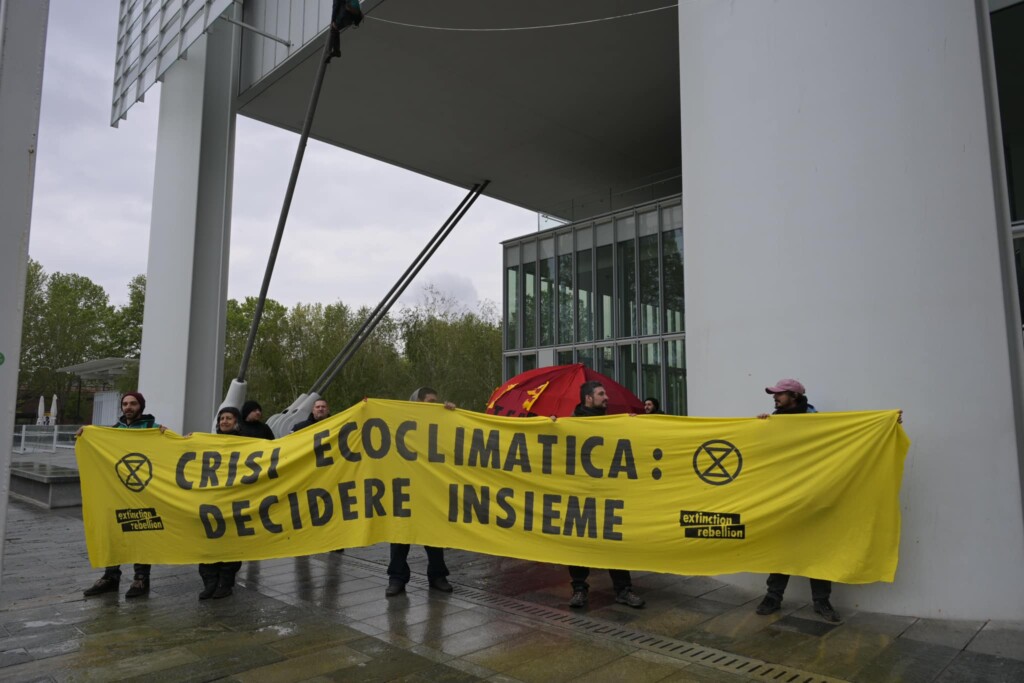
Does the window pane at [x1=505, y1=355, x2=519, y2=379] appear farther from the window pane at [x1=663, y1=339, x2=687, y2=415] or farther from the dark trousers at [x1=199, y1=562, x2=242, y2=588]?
the dark trousers at [x1=199, y1=562, x2=242, y2=588]

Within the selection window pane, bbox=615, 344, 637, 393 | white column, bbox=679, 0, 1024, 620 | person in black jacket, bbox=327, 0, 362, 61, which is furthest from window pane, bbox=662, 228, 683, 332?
person in black jacket, bbox=327, 0, 362, 61

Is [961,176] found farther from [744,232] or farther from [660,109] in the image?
[660,109]

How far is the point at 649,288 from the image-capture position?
1720cm

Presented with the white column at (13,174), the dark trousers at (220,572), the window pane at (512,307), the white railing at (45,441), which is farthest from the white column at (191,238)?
the white column at (13,174)

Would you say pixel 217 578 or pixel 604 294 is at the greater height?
pixel 604 294

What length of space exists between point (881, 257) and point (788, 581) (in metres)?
2.88

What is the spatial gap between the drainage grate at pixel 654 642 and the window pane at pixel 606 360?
11.4 m

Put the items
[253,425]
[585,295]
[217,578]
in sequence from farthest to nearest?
[585,295], [253,425], [217,578]

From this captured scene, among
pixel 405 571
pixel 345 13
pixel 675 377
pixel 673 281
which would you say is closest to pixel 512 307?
pixel 673 281

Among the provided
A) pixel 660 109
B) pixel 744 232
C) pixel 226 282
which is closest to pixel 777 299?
pixel 744 232

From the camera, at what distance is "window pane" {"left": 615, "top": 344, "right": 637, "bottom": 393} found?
1725 centimetres

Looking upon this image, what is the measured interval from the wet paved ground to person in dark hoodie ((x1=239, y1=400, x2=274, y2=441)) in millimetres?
1479

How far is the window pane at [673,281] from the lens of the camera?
16.5 meters

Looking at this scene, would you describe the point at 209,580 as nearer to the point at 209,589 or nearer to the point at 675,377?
the point at 209,589
